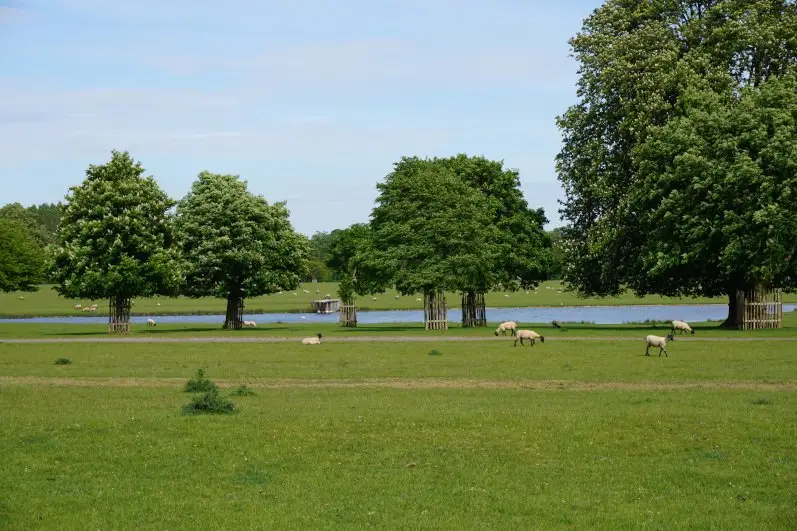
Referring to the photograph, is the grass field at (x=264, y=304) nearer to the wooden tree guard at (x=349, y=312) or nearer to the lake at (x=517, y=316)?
the lake at (x=517, y=316)

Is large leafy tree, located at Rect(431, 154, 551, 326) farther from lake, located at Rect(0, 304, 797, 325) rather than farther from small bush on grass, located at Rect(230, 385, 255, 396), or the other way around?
small bush on grass, located at Rect(230, 385, 255, 396)

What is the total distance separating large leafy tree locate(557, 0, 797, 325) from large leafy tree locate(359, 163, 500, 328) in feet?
21.9

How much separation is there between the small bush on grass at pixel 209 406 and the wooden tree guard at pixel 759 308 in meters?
50.7

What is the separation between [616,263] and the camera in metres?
72.1

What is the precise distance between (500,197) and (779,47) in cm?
2643

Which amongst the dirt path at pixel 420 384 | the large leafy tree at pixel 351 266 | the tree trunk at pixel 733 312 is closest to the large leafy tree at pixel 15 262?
the large leafy tree at pixel 351 266

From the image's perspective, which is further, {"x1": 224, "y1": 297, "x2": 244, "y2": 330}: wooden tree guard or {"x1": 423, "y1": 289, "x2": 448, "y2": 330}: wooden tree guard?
{"x1": 224, "y1": 297, "x2": 244, "y2": 330}: wooden tree guard

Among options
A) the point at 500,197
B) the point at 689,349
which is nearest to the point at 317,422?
the point at 689,349

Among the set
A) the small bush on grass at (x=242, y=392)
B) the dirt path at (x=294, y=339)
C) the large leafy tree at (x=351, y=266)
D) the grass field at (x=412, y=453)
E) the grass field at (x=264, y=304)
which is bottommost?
the grass field at (x=412, y=453)

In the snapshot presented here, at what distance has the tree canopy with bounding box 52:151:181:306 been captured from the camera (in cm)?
7644

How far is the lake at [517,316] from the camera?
116500 mm

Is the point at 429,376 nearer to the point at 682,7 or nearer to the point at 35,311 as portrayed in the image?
the point at 682,7

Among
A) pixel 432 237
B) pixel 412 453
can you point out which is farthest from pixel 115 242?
pixel 412 453

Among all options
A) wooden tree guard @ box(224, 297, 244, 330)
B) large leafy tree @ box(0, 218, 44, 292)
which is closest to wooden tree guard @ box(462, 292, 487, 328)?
wooden tree guard @ box(224, 297, 244, 330)
